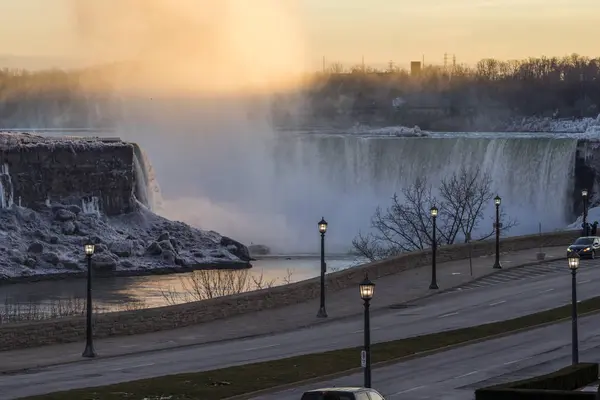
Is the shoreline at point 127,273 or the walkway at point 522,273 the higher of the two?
the walkway at point 522,273

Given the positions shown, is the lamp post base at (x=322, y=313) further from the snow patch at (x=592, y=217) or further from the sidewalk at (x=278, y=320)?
the snow patch at (x=592, y=217)

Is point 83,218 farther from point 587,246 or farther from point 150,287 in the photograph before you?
point 587,246

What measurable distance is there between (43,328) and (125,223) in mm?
86021

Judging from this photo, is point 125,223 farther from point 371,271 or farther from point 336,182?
point 371,271

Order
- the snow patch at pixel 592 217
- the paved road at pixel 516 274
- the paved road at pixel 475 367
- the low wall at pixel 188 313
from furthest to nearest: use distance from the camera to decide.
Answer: the snow patch at pixel 592 217 → the paved road at pixel 516 274 → the low wall at pixel 188 313 → the paved road at pixel 475 367

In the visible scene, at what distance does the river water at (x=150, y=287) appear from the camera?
256ft

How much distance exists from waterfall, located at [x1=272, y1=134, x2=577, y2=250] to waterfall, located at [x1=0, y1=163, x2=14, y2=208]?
84.1ft

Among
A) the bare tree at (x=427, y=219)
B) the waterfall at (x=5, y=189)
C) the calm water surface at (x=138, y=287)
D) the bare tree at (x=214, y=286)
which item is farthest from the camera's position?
the waterfall at (x=5, y=189)

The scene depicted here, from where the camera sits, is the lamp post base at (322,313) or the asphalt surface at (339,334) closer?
the asphalt surface at (339,334)

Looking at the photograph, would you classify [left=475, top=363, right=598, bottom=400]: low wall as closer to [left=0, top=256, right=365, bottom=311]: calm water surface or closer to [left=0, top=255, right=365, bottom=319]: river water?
[left=0, top=255, right=365, bottom=319]: river water

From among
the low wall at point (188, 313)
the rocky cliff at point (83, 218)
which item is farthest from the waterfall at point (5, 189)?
the low wall at point (188, 313)

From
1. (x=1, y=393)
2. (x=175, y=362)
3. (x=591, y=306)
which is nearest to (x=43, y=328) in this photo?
(x=175, y=362)

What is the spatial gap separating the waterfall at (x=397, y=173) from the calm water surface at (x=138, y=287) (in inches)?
725

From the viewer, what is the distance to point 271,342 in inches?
1875
